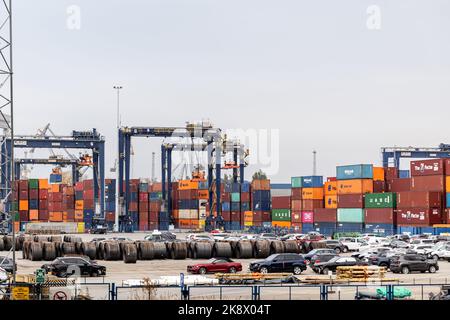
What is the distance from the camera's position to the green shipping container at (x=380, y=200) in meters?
87.4

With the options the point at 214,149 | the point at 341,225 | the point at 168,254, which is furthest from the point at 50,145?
the point at 168,254

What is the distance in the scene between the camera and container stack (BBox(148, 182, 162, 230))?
130 meters

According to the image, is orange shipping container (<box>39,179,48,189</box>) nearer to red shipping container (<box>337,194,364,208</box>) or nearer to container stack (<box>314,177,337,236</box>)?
container stack (<box>314,177,337,236</box>)

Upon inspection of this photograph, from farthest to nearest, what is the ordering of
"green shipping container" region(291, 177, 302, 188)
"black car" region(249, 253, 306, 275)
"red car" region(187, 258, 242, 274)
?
"green shipping container" region(291, 177, 302, 188) < "red car" region(187, 258, 242, 274) < "black car" region(249, 253, 306, 275)

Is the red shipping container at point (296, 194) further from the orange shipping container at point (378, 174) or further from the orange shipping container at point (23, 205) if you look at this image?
the orange shipping container at point (23, 205)

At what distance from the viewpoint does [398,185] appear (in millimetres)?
92875

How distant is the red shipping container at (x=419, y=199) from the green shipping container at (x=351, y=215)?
26.3 ft

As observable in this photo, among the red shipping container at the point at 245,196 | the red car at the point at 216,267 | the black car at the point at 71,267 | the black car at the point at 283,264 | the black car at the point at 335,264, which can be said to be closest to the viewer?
the black car at the point at 71,267

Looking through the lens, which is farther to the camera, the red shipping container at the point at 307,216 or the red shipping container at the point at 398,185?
the red shipping container at the point at 307,216

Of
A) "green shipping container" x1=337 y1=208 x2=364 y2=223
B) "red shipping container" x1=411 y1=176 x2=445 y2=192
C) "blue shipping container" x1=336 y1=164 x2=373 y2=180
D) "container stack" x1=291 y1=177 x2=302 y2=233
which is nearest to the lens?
"red shipping container" x1=411 y1=176 x2=445 y2=192

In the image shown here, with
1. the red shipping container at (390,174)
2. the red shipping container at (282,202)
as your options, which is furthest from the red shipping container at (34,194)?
the red shipping container at (390,174)

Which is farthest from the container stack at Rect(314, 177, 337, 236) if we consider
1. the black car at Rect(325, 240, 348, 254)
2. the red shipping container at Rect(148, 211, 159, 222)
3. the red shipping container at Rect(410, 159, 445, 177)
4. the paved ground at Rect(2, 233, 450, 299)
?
the paved ground at Rect(2, 233, 450, 299)
